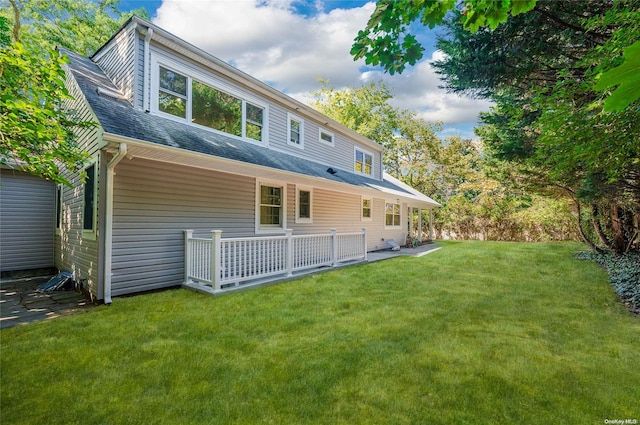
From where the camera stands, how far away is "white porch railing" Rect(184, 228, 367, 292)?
5.96m

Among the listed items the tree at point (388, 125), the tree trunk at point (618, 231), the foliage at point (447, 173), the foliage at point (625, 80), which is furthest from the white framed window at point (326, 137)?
the tree at point (388, 125)

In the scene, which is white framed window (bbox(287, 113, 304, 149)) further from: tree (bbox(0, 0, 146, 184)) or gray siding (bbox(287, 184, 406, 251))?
tree (bbox(0, 0, 146, 184))

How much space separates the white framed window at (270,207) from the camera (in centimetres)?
830

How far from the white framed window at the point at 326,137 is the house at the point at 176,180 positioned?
228cm

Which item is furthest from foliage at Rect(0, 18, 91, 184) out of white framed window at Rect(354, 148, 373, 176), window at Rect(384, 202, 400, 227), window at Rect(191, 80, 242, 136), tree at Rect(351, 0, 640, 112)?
window at Rect(384, 202, 400, 227)

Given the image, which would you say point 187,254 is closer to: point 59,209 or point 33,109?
point 33,109

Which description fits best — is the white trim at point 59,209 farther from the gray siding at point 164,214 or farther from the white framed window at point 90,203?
the gray siding at point 164,214

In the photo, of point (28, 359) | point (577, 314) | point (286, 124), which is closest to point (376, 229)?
point (286, 124)

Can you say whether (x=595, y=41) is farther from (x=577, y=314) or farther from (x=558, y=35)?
(x=577, y=314)

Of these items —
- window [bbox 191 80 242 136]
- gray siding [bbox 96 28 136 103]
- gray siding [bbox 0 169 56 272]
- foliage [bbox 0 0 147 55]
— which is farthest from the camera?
foliage [bbox 0 0 147 55]

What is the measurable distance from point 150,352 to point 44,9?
18.9m

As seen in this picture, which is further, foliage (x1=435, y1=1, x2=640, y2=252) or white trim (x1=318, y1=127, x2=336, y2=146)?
white trim (x1=318, y1=127, x2=336, y2=146)

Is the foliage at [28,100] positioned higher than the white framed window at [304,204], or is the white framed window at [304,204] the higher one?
the foliage at [28,100]

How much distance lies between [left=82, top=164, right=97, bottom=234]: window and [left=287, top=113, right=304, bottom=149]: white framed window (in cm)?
582
